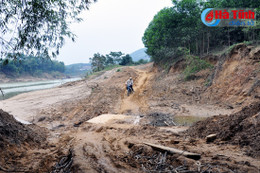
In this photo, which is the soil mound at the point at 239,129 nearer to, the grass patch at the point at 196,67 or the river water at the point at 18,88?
the grass patch at the point at 196,67

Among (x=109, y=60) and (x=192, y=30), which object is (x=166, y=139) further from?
(x=109, y=60)

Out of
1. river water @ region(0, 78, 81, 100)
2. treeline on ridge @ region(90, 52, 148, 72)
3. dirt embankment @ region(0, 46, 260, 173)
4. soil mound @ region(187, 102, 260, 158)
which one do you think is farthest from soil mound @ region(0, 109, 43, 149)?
treeline on ridge @ region(90, 52, 148, 72)

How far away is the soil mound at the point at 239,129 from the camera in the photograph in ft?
12.2

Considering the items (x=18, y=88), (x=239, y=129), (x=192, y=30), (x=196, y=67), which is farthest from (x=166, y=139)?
(x=18, y=88)

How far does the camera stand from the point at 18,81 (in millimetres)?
53000

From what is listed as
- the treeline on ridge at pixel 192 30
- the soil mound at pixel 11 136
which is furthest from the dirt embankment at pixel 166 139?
the treeline on ridge at pixel 192 30

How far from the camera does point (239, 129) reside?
4.49 metres

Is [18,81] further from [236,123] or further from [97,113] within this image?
[236,123]

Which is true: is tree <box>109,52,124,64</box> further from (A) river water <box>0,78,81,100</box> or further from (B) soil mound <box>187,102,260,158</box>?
(B) soil mound <box>187,102,260,158</box>

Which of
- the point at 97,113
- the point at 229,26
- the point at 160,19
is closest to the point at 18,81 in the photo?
the point at 160,19

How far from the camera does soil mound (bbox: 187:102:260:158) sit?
3732 mm

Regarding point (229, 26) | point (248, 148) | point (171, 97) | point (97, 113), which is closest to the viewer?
point (248, 148)

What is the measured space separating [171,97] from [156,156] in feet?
30.0

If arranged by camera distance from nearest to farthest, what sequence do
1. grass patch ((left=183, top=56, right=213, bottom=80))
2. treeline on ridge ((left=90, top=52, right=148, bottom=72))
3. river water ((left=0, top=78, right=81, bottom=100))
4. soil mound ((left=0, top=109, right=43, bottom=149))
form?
soil mound ((left=0, top=109, right=43, bottom=149)) → grass patch ((left=183, top=56, right=213, bottom=80)) → river water ((left=0, top=78, right=81, bottom=100)) → treeline on ridge ((left=90, top=52, right=148, bottom=72))
